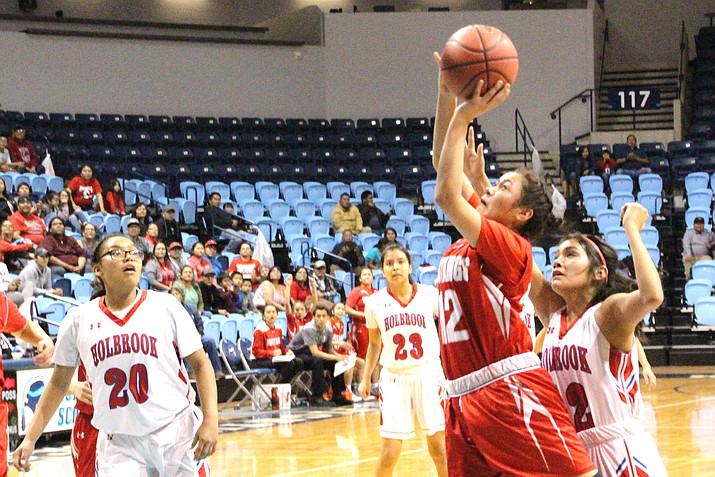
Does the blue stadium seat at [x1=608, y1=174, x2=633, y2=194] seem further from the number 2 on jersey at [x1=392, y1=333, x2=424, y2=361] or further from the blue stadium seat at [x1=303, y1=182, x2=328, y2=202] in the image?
the number 2 on jersey at [x1=392, y1=333, x2=424, y2=361]

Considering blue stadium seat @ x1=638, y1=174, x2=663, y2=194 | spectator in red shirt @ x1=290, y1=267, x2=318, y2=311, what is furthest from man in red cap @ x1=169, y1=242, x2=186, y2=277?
blue stadium seat @ x1=638, y1=174, x2=663, y2=194

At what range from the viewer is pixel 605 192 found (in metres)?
19.8

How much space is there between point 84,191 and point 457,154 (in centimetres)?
1325

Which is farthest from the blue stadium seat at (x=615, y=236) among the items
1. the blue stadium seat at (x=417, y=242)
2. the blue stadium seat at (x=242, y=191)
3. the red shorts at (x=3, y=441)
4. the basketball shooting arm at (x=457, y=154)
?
the basketball shooting arm at (x=457, y=154)

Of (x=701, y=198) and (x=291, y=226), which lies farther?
(x=701, y=198)

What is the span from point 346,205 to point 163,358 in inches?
542

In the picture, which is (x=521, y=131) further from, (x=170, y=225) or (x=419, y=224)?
(x=170, y=225)

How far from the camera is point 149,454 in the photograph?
4.32m

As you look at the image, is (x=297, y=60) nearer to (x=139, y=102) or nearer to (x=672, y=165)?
(x=139, y=102)

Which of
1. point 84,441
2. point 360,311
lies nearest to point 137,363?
point 84,441

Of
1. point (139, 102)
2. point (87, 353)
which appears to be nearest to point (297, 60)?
point (139, 102)

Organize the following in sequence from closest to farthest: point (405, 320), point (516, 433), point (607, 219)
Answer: point (516, 433) < point (405, 320) < point (607, 219)

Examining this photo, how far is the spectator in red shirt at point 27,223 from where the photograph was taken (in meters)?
13.7

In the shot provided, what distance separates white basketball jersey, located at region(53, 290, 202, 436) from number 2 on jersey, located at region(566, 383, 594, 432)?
1469 mm
